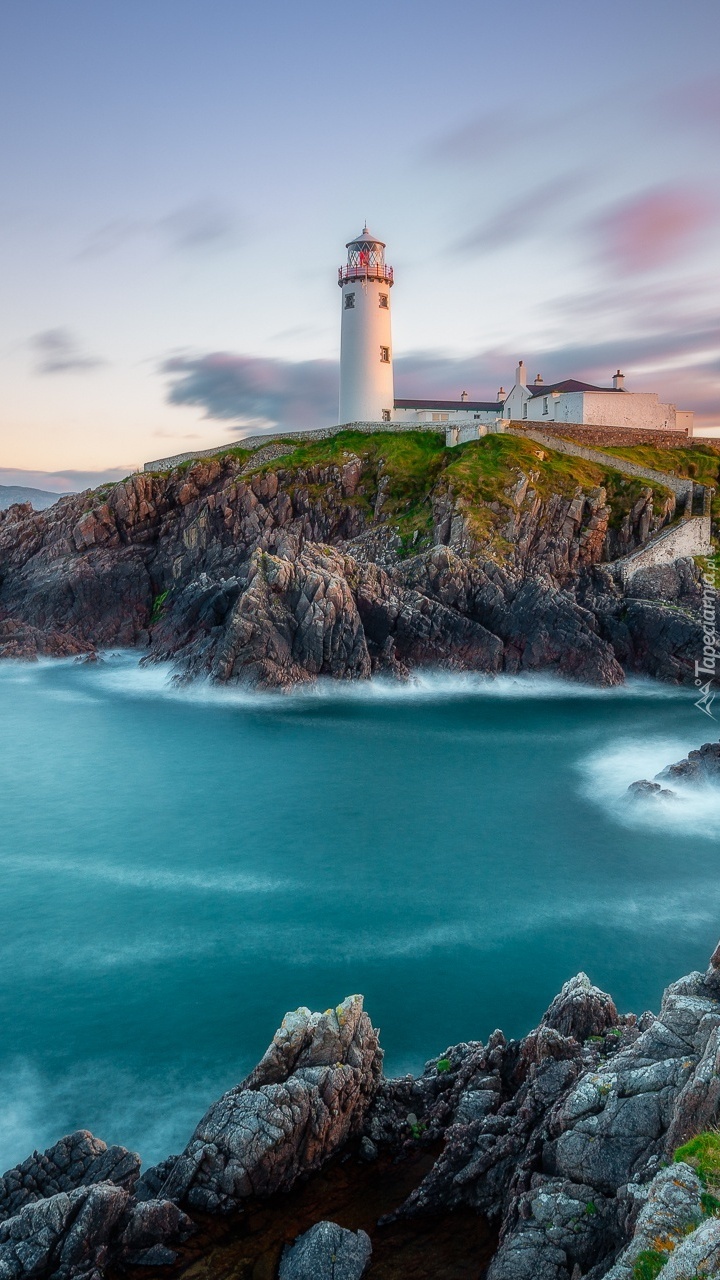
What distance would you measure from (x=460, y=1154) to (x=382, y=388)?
68625 millimetres

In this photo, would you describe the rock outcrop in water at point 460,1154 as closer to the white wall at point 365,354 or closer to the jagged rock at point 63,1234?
the jagged rock at point 63,1234

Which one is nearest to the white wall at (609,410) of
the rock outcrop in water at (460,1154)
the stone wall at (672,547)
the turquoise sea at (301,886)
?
the stone wall at (672,547)

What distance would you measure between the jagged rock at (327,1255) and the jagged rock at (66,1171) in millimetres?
2418

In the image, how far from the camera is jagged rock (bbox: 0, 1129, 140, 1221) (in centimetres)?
1014

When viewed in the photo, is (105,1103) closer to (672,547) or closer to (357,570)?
(357,570)

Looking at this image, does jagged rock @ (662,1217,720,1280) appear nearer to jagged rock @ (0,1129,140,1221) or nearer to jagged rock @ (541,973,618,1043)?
jagged rock @ (541,973,618,1043)

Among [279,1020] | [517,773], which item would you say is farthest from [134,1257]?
[517,773]

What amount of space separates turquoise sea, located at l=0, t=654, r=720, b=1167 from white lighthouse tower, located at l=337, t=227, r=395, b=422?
135 feet

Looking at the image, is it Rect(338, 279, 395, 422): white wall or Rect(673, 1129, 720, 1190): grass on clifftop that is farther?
Rect(338, 279, 395, 422): white wall

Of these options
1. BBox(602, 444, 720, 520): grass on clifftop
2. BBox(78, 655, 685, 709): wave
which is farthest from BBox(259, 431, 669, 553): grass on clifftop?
BBox(78, 655, 685, 709): wave

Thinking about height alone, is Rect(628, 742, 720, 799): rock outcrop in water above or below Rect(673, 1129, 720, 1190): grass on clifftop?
below

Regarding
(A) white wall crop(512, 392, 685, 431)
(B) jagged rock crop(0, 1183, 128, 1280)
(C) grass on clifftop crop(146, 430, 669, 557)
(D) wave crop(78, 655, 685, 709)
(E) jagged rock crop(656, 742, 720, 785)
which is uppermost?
(A) white wall crop(512, 392, 685, 431)

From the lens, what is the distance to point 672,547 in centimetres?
5188

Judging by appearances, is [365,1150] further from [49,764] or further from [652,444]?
[652,444]
